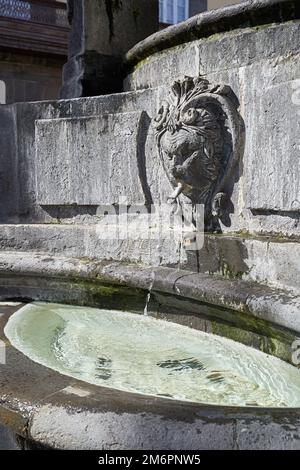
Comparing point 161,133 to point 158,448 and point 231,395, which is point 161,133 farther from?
point 158,448

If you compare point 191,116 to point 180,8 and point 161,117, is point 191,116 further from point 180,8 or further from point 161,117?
point 180,8

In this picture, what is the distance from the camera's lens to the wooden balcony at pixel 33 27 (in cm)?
1175

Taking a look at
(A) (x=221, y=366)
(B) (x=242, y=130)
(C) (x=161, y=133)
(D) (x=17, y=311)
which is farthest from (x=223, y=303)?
(D) (x=17, y=311)

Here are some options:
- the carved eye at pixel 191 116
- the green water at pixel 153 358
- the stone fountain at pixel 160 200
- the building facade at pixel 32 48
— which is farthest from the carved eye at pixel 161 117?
the building facade at pixel 32 48

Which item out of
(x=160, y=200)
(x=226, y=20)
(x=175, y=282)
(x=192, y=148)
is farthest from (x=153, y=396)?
(x=226, y=20)

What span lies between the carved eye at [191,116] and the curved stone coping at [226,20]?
0.46m

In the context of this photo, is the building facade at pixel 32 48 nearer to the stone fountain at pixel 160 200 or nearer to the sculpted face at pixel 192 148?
the stone fountain at pixel 160 200

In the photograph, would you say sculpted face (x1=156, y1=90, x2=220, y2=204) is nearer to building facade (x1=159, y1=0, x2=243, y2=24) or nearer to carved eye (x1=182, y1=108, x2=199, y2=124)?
carved eye (x1=182, y1=108, x2=199, y2=124)

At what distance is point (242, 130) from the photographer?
8.96ft

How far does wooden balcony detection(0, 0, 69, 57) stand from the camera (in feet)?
38.5

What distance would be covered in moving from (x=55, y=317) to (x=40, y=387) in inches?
50.3

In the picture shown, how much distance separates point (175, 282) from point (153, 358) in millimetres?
549

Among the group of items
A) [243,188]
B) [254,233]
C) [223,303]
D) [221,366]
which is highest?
[243,188]

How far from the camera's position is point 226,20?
2852mm
